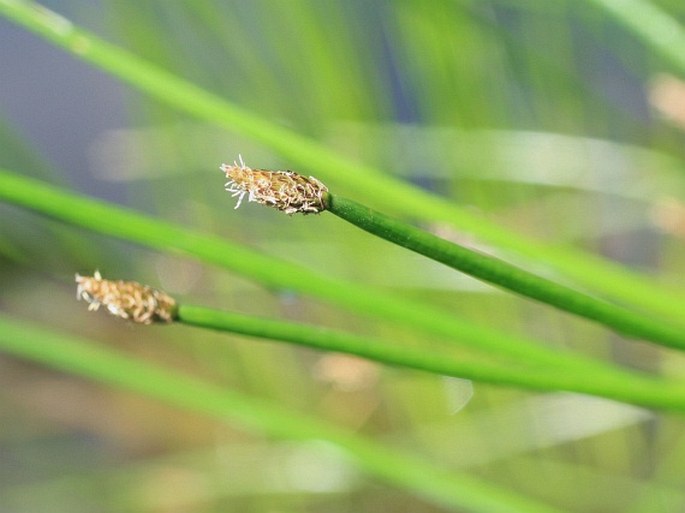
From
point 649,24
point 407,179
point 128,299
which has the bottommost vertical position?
point 128,299

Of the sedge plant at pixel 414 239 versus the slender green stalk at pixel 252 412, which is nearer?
the sedge plant at pixel 414 239

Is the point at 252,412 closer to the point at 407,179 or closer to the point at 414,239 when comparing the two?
the point at 414,239

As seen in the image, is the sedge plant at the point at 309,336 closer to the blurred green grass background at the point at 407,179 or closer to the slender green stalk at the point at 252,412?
the slender green stalk at the point at 252,412

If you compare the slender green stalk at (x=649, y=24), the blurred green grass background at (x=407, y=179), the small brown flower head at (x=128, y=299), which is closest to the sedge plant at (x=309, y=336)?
the small brown flower head at (x=128, y=299)

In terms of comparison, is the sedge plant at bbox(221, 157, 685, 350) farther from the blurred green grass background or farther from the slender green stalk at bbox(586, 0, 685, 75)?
the blurred green grass background

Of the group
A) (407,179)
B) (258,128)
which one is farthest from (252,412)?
(407,179)

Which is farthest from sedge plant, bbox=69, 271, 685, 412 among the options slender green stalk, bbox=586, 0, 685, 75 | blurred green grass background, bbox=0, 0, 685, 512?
blurred green grass background, bbox=0, 0, 685, 512
